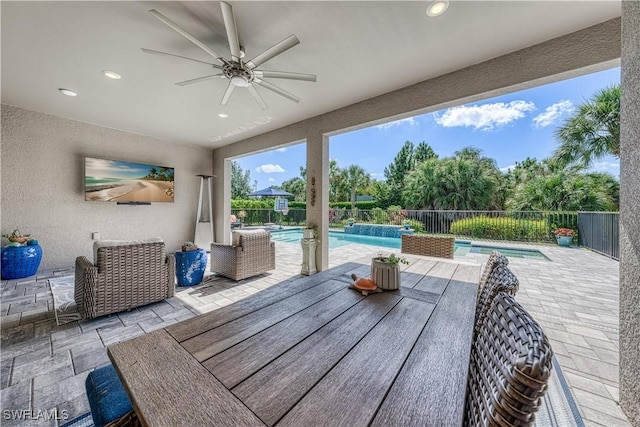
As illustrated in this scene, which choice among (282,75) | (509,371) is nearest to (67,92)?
(282,75)

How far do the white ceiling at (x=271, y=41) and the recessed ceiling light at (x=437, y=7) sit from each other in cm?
6

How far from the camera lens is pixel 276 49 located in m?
1.99

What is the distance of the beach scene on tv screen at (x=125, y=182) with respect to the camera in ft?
15.0

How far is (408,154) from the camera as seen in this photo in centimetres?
1588

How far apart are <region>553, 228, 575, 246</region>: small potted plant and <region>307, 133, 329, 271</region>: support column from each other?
23.5 ft

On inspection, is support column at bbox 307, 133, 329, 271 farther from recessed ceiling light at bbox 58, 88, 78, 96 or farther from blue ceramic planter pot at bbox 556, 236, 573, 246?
blue ceramic planter pot at bbox 556, 236, 573, 246

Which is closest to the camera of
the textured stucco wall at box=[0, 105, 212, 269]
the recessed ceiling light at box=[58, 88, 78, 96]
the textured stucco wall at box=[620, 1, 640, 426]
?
the textured stucco wall at box=[620, 1, 640, 426]

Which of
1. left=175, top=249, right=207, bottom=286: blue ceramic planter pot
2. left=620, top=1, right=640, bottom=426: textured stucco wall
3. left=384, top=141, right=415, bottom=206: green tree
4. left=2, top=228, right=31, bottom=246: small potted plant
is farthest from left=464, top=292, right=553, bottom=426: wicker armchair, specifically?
left=384, top=141, right=415, bottom=206: green tree

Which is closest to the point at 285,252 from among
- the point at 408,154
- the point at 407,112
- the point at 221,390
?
the point at 407,112

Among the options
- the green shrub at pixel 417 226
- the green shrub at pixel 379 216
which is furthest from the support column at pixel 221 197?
the green shrub at pixel 417 226

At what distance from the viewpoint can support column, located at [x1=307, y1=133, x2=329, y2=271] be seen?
4086 mm

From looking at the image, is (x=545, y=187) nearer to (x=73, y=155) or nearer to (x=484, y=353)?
(x=484, y=353)

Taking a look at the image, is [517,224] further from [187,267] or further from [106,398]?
[106,398]

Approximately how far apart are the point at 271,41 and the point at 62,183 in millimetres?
4838
